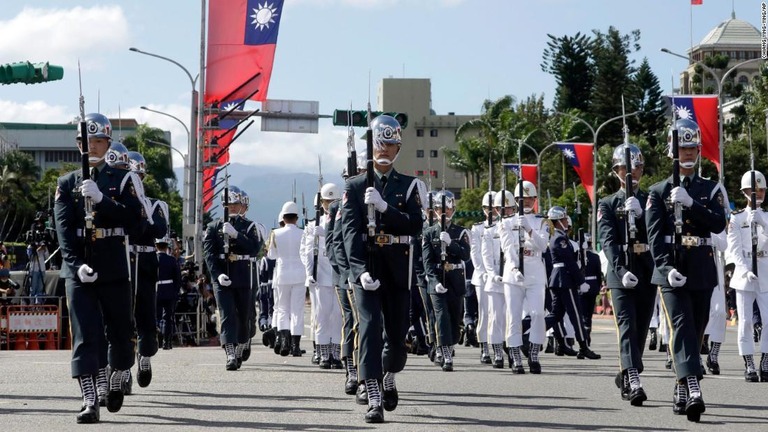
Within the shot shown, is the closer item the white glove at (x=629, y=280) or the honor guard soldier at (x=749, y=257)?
the white glove at (x=629, y=280)

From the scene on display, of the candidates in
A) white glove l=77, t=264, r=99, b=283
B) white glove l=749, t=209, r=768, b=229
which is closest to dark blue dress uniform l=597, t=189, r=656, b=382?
white glove l=749, t=209, r=768, b=229

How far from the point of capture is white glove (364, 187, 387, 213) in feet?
36.1

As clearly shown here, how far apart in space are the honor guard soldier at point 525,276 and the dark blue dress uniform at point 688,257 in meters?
4.96

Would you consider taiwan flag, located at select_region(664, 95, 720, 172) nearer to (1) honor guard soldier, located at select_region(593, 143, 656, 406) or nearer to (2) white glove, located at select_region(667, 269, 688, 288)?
(1) honor guard soldier, located at select_region(593, 143, 656, 406)

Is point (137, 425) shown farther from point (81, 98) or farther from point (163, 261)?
point (163, 261)

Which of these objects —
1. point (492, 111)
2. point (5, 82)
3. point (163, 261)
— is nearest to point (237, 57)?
point (5, 82)

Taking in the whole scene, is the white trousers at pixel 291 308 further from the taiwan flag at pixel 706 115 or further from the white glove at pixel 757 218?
the taiwan flag at pixel 706 115

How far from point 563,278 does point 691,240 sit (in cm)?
856

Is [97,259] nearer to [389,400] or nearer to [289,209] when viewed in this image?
[389,400]

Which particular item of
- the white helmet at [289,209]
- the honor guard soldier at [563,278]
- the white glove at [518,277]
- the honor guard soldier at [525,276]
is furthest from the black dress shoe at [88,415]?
the honor guard soldier at [563,278]

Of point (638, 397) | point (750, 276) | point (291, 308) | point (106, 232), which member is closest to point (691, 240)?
point (638, 397)

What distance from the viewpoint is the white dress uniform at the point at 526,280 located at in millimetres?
16547

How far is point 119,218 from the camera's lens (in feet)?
37.3

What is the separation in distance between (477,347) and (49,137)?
15913 cm
